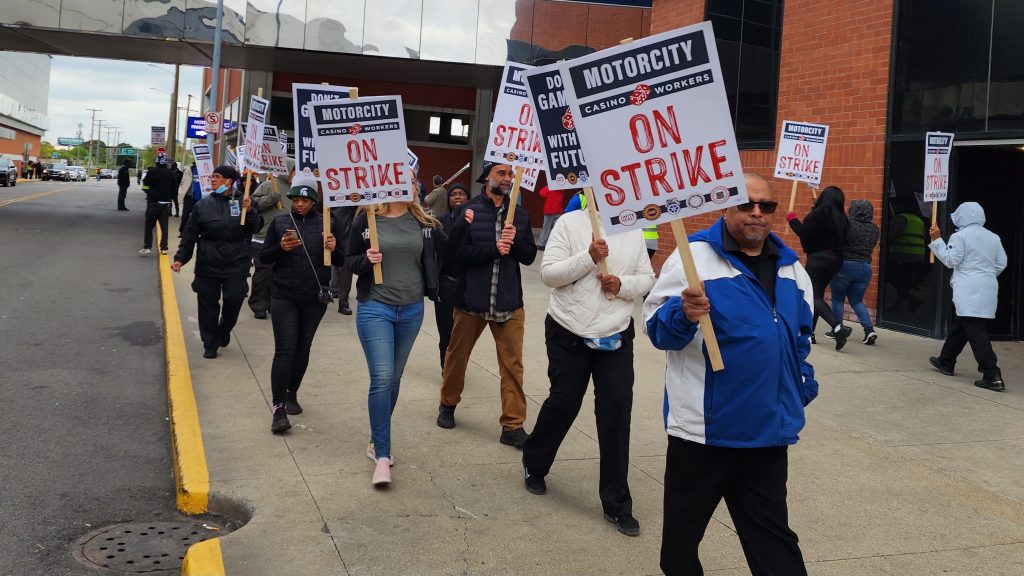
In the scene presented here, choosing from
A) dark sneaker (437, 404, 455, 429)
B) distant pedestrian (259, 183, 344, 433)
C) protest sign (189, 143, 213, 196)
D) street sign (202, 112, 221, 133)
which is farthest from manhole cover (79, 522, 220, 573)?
street sign (202, 112, 221, 133)

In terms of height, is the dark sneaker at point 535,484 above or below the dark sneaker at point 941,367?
below

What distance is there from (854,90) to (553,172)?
340 inches

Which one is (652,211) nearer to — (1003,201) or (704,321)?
(704,321)

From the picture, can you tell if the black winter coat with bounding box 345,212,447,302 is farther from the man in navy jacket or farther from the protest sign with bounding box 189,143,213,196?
the protest sign with bounding box 189,143,213,196

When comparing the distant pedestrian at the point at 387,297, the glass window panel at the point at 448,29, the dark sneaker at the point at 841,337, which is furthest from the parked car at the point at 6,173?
the distant pedestrian at the point at 387,297

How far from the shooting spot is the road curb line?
14.2 feet

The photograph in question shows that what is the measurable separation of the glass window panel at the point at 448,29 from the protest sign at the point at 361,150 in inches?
692

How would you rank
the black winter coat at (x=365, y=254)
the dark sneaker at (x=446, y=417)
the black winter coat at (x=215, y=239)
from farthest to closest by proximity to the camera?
1. the black winter coat at (x=215, y=239)
2. the dark sneaker at (x=446, y=417)
3. the black winter coat at (x=365, y=254)

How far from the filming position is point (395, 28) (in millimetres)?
22797

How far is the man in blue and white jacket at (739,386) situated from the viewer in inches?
133

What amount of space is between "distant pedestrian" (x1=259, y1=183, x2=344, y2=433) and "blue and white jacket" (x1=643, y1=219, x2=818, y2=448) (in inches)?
134

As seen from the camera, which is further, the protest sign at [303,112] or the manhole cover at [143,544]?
the protest sign at [303,112]

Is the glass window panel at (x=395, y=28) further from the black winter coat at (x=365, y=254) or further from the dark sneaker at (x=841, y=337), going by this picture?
the black winter coat at (x=365, y=254)

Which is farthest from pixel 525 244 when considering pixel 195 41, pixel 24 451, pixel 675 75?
pixel 195 41
